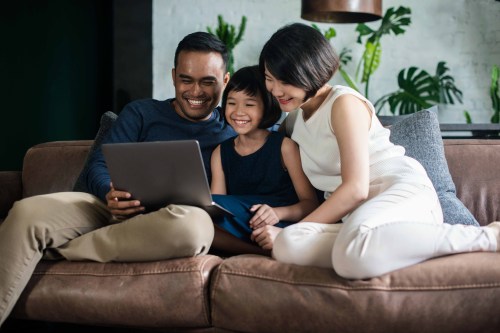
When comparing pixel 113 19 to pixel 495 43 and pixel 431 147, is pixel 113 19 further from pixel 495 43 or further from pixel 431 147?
pixel 431 147

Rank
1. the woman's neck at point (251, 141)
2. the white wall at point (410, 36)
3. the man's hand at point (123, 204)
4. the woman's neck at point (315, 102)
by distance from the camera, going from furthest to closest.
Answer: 1. the white wall at point (410, 36)
2. the woman's neck at point (251, 141)
3. the woman's neck at point (315, 102)
4. the man's hand at point (123, 204)

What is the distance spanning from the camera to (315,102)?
2.27m

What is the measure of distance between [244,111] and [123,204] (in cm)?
54

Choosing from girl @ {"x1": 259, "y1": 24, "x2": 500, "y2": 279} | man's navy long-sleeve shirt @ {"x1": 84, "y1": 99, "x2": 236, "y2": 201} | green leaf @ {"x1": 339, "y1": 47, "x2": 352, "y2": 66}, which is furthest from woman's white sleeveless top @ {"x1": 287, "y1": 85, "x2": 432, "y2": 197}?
green leaf @ {"x1": 339, "y1": 47, "x2": 352, "y2": 66}

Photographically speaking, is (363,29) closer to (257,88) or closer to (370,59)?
(370,59)

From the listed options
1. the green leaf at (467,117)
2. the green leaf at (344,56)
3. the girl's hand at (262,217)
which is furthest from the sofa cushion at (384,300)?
the green leaf at (344,56)

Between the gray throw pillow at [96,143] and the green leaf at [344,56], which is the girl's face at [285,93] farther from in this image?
the green leaf at [344,56]

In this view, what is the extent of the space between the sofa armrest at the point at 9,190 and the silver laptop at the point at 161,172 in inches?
36.3

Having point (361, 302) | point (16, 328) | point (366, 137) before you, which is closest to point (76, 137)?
point (16, 328)

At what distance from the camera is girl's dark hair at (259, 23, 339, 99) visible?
2.10 m

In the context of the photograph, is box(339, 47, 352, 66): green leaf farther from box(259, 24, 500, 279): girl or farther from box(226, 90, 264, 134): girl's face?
box(226, 90, 264, 134): girl's face

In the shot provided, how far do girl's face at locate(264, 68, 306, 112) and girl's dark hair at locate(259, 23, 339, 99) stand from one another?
15 millimetres

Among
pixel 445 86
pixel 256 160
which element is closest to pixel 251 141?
pixel 256 160

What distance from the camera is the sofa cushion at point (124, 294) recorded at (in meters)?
1.80
